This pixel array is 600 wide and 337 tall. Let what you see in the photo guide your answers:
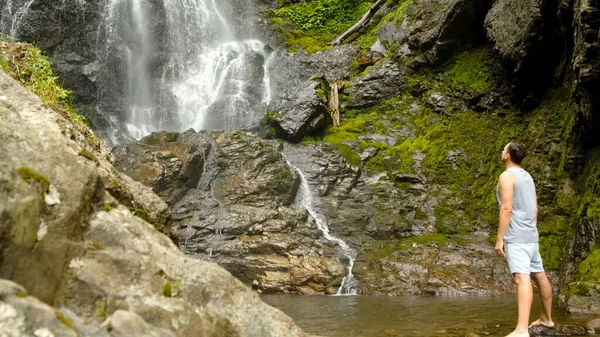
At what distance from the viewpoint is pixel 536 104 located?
47.2ft

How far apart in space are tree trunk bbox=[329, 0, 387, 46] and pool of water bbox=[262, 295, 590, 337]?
53.7ft

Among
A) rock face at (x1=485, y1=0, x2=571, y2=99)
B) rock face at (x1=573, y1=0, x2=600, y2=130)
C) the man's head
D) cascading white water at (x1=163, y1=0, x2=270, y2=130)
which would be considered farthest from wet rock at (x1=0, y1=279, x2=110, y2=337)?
cascading white water at (x1=163, y1=0, x2=270, y2=130)

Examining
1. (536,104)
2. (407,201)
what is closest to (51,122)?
(407,201)

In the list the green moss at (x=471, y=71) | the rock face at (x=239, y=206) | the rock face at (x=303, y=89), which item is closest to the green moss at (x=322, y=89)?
the rock face at (x=303, y=89)

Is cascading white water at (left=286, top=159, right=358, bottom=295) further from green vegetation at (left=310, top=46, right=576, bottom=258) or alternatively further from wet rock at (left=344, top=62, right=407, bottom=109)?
wet rock at (left=344, top=62, right=407, bottom=109)

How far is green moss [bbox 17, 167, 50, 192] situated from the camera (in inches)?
99.2

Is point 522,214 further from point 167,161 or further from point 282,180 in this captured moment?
point 167,161

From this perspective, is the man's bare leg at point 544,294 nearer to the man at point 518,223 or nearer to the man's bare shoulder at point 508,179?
the man at point 518,223

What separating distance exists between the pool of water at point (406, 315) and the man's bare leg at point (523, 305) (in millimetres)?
1077

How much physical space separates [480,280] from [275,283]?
479 centimetres

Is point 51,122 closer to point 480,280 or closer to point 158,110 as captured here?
point 480,280

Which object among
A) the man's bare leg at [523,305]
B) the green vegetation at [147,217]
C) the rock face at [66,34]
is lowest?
the man's bare leg at [523,305]

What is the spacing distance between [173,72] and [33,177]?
2088 centimetres

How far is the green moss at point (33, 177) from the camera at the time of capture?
2.52 m
